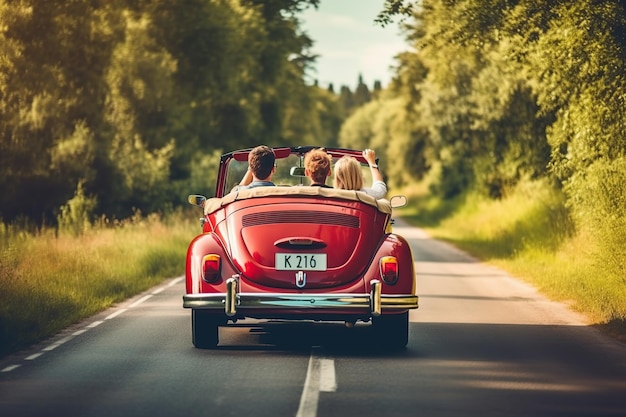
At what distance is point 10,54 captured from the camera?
26328mm

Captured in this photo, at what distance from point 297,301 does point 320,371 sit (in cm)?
77

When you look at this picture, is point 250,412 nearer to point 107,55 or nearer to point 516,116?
point 107,55

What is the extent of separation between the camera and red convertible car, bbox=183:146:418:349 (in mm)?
10625

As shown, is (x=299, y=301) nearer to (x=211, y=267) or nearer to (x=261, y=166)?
(x=211, y=267)

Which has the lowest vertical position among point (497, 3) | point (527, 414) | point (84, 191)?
point (527, 414)

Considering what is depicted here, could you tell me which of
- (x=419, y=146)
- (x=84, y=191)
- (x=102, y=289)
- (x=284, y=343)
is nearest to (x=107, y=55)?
(x=84, y=191)

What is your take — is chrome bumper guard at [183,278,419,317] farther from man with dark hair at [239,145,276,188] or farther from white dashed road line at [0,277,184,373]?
white dashed road line at [0,277,184,373]

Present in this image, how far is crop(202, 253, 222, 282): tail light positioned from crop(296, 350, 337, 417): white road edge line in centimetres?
114

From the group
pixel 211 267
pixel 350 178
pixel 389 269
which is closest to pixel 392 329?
pixel 389 269

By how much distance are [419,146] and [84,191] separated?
38341mm

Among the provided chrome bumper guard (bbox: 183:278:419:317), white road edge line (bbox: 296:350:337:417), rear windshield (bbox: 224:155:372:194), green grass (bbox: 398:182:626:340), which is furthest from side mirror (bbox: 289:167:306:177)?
green grass (bbox: 398:182:626:340)

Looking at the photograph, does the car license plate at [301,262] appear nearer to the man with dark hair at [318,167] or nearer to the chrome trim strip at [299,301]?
the chrome trim strip at [299,301]

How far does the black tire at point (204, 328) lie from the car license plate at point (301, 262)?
3.23 ft

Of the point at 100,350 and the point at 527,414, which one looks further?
the point at 100,350
